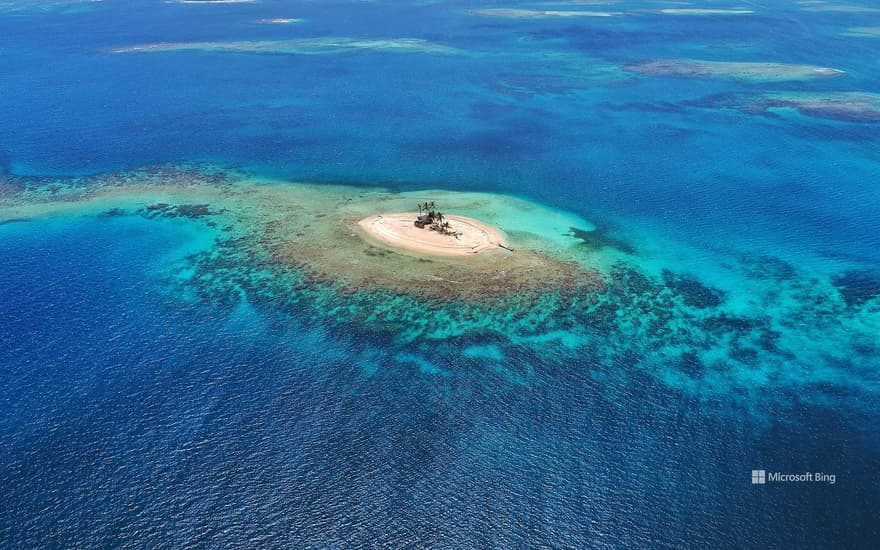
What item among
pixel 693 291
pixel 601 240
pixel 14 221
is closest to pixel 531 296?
pixel 601 240

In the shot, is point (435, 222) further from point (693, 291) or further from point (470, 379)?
point (693, 291)

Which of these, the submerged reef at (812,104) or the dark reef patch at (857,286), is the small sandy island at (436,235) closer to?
the dark reef patch at (857,286)

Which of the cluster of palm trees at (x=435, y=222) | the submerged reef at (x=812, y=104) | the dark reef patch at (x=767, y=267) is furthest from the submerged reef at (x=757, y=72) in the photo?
the cluster of palm trees at (x=435, y=222)

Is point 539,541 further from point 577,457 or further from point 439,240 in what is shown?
point 439,240

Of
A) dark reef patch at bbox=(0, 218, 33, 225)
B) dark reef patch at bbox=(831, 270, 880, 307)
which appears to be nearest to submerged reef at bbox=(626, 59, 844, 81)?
dark reef patch at bbox=(831, 270, 880, 307)

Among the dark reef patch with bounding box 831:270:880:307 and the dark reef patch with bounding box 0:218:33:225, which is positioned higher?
the dark reef patch with bounding box 0:218:33:225

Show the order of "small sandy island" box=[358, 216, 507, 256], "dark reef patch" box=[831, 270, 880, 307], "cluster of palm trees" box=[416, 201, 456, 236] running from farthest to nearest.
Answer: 1. "cluster of palm trees" box=[416, 201, 456, 236]
2. "small sandy island" box=[358, 216, 507, 256]
3. "dark reef patch" box=[831, 270, 880, 307]

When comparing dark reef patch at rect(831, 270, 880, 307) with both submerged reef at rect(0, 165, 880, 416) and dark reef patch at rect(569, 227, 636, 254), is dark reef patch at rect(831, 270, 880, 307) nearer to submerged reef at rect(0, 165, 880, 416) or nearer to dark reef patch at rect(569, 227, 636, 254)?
submerged reef at rect(0, 165, 880, 416)
